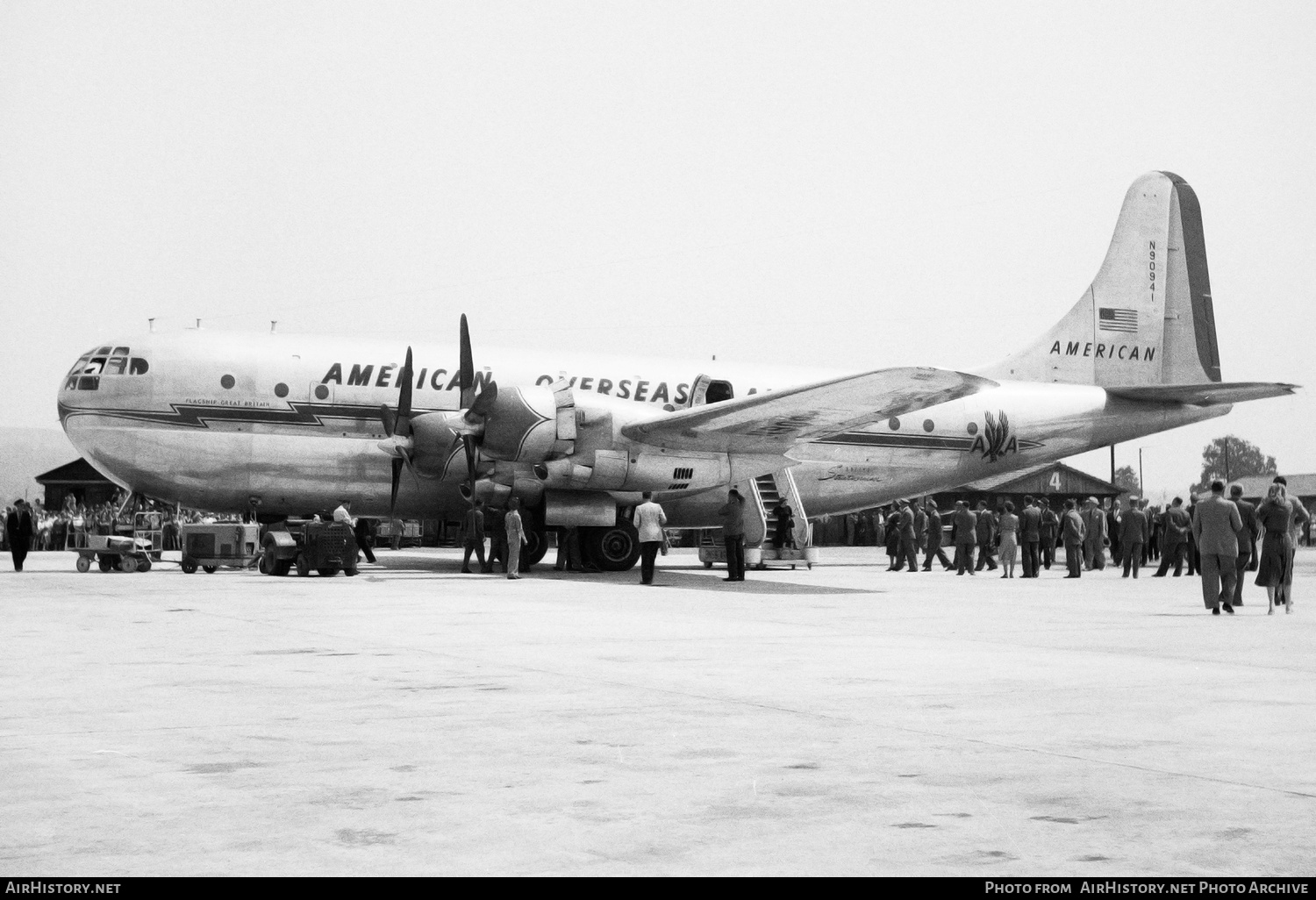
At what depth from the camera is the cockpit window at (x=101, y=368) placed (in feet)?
80.6

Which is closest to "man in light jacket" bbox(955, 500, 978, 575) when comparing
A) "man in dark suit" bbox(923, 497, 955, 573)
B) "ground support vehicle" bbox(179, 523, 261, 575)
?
"man in dark suit" bbox(923, 497, 955, 573)

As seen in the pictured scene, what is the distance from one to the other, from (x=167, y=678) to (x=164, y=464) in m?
16.9

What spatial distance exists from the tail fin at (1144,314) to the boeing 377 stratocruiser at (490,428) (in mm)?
A: 3072

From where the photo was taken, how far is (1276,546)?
15609 millimetres

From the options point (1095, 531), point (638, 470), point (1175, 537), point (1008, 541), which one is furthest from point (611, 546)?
point (1175, 537)

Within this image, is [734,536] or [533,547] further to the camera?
[533,547]

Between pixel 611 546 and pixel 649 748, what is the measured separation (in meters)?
18.8

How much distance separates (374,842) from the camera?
4.45 meters

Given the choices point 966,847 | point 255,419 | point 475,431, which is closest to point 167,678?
point 966,847

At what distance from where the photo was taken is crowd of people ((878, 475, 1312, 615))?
51.5 ft

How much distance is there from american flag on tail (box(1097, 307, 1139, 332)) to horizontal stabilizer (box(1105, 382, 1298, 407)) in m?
1.77

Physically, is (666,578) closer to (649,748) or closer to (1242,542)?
(1242,542)

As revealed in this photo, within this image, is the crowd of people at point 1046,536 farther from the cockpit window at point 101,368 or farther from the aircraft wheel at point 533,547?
the cockpit window at point 101,368

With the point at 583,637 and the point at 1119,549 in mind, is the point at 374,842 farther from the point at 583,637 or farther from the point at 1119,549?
the point at 1119,549
